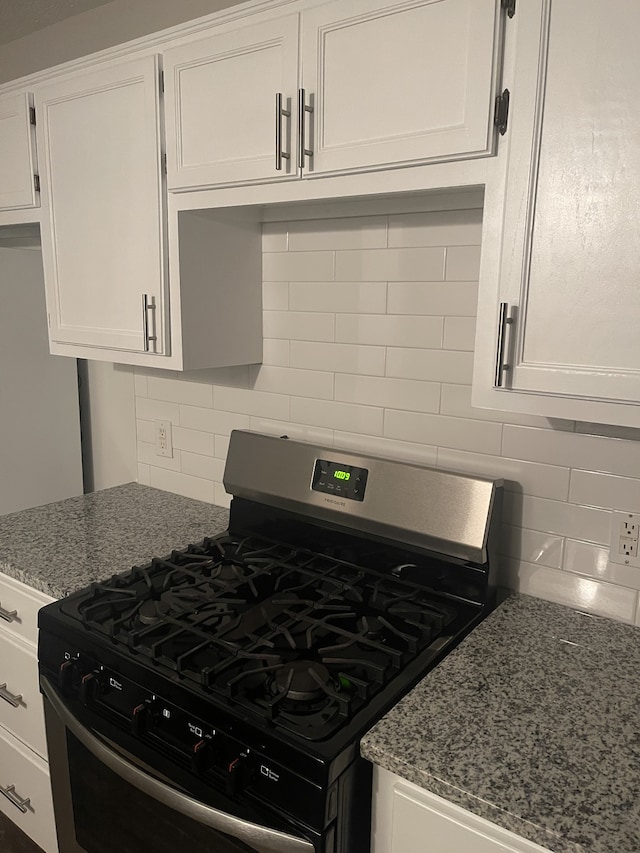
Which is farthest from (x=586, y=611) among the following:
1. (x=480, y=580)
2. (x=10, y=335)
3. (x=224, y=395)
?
(x=10, y=335)

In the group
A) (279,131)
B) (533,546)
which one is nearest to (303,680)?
(533,546)

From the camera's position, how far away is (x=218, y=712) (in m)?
1.14

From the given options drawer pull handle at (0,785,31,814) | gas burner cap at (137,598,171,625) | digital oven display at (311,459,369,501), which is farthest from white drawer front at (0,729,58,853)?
digital oven display at (311,459,369,501)

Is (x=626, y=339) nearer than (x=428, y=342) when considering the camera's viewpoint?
Yes

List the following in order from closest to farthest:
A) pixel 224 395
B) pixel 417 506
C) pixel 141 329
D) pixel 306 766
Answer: pixel 306 766 → pixel 417 506 → pixel 141 329 → pixel 224 395

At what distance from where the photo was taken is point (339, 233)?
5.85ft

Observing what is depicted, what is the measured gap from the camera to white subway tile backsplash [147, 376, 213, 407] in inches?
86.4

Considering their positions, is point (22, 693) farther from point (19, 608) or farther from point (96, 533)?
point (96, 533)

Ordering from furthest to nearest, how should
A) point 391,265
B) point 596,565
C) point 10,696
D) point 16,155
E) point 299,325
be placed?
point 16,155
point 299,325
point 10,696
point 391,265
point 596,565

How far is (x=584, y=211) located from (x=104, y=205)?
1305mm

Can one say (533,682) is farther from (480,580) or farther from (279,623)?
(279,623)

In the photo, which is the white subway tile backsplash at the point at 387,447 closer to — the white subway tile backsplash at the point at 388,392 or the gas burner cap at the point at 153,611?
the white subway tile backsplash at the point at 388,392

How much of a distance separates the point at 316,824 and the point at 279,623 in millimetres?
439

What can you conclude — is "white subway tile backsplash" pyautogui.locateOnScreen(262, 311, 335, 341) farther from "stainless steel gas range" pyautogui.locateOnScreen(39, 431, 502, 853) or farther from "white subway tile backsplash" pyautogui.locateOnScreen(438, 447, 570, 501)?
"white subway tile backsplash" pyautogui.locateOnScreen(438, 447, 570, 501)
